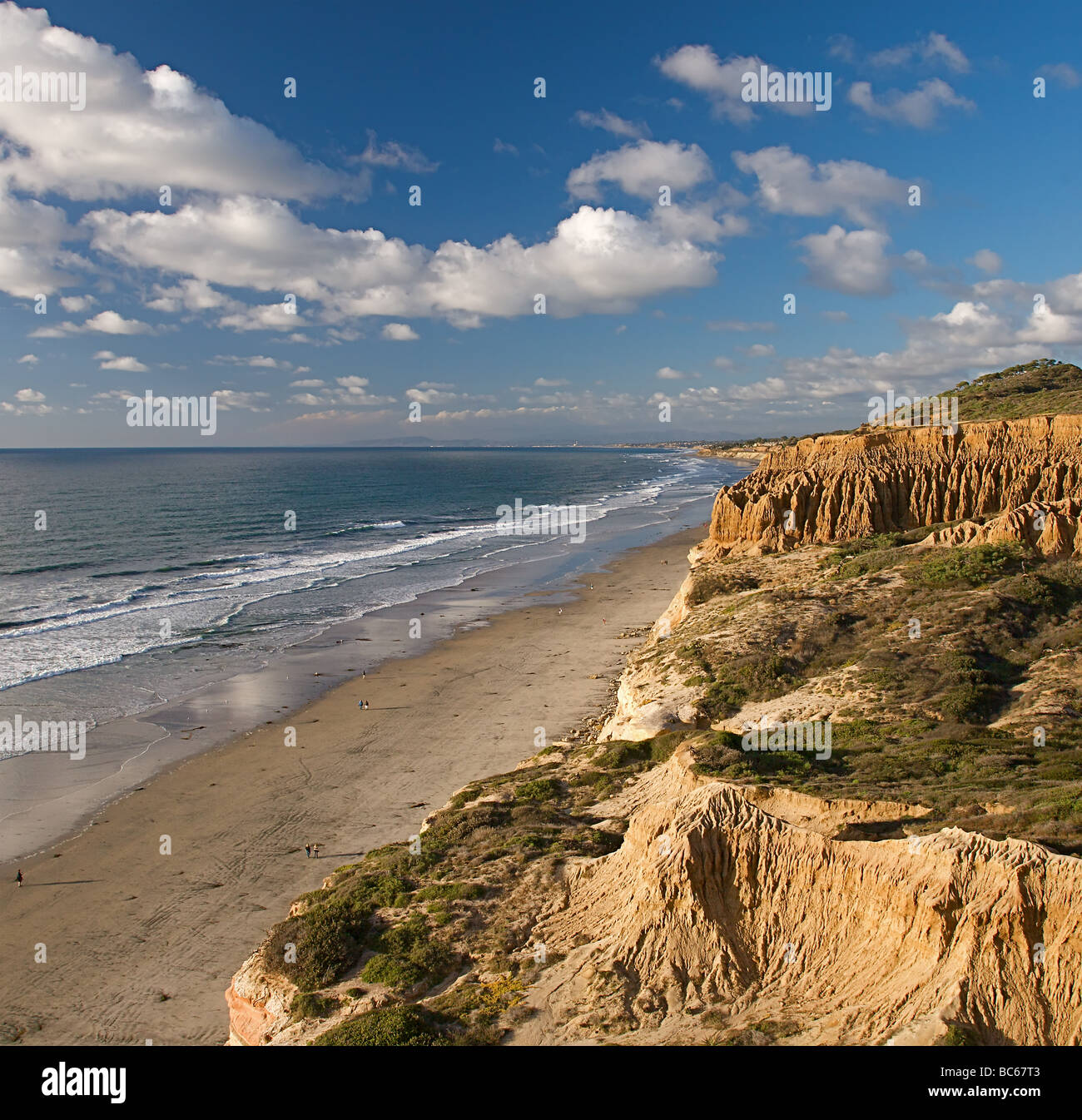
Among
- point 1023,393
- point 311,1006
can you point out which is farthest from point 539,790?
point 1023,393

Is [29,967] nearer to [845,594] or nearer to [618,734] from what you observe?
[618,734]

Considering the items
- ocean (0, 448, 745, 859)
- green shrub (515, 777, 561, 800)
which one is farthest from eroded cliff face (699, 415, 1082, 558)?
green shrub (515, 777, 561, 800)

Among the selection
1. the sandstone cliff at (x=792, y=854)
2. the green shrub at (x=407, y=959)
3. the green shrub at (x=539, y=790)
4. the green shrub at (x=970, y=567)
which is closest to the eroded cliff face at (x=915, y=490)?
the green shrub at (x=970, y=567)

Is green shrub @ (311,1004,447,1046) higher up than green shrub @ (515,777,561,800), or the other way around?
green shrub @ (515,777,561,800)

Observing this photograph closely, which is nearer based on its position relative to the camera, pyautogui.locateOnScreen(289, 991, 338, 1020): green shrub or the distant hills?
pyautogui.locateOnScreen(289, 991, 338, 1020): green shrub

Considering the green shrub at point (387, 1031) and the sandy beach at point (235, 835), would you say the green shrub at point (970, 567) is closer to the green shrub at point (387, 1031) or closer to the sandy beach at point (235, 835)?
the sandy beach at point (235, 835)

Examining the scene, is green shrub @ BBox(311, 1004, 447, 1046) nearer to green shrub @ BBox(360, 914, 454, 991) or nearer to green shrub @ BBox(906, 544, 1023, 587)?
green shrub @ BBox(360, 914, 454, 991)

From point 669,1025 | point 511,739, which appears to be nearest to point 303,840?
point 511,739
